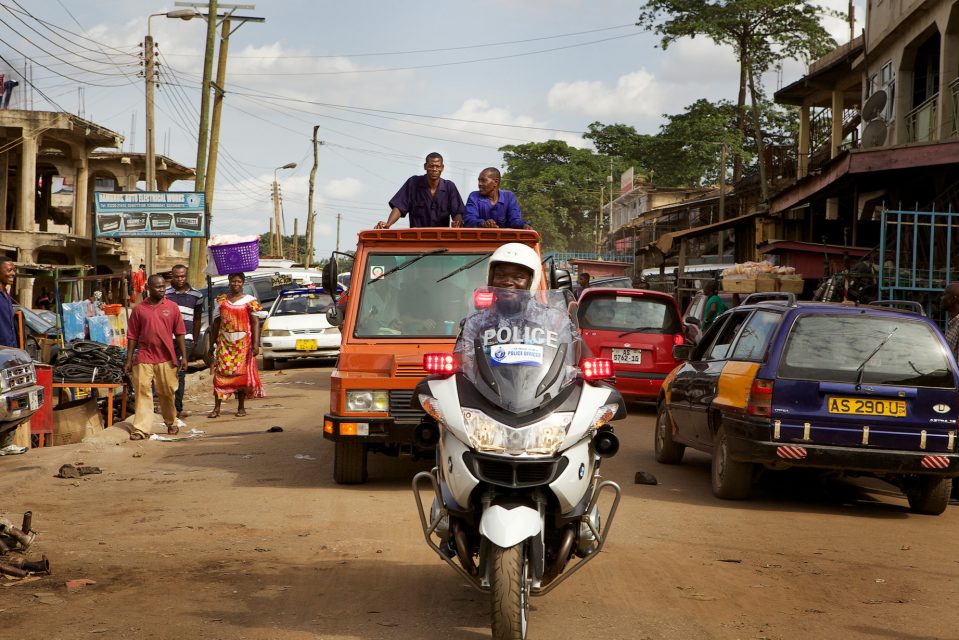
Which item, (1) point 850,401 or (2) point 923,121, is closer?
(1) point 850,401

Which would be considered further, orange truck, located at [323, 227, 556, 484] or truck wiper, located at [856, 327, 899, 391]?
orange truck, located at [323, 227, 556, 484]

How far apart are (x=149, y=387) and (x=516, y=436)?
8.65m

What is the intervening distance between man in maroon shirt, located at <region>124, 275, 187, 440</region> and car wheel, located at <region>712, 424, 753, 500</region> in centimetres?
634

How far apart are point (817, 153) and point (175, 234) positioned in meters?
21.3

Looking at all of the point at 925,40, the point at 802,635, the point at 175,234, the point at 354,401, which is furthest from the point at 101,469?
the point at 925,40

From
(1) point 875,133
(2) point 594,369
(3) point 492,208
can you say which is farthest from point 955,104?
(2) point 594,369

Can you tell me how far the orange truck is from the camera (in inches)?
353

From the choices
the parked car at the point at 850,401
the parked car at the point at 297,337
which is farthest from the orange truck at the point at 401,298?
the parked car at the point at 297,337

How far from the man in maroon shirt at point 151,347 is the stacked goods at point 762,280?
10.5m

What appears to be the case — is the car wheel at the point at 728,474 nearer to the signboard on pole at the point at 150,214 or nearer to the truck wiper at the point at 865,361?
the truck wiper at the point at 865,361

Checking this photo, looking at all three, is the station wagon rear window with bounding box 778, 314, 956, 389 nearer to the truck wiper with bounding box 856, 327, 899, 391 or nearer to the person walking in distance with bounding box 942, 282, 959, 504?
the truck wiper with bounding box 856, 327, 899, 391

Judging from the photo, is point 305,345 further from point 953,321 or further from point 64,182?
point 64,182

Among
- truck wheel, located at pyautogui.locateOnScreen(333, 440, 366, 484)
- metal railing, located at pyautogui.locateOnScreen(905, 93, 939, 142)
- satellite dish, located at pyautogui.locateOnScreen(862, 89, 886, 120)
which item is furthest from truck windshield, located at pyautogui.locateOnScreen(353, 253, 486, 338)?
satellite dish, located at pyautogui.locateOnScreen(862, 89, 886, 120)

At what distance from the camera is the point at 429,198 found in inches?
430
